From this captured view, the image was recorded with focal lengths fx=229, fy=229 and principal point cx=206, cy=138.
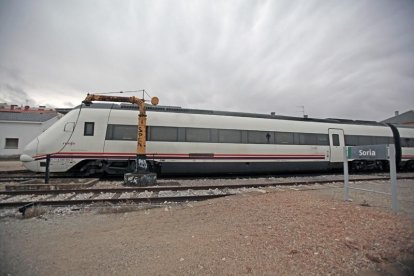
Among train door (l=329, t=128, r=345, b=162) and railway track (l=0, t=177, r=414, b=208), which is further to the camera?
train door (l=329, t=128, r=345, b=162)

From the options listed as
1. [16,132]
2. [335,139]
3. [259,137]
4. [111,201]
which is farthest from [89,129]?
[16,132]

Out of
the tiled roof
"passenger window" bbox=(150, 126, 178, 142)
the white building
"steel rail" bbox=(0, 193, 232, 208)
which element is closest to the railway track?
"steel rail" bbox=(0, 193, 232, 208)

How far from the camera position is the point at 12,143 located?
28391 mm

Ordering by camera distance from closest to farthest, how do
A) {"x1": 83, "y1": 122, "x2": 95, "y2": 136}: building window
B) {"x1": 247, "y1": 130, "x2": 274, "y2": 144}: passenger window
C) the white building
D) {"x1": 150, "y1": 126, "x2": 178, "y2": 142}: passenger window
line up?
{"x1": 83, "y1": 122, "x2": 95, "y2": 136}: building window < {"x1": 150, "y1": 126, "x2": 178, "y2": 142}: passenger window < {"x1": 247, "y1": 130, "x2": 274, "y2": 144}: passenger window < the white building

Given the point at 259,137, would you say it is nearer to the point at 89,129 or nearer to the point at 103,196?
the point at 103,196

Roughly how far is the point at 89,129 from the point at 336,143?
14.3 meters

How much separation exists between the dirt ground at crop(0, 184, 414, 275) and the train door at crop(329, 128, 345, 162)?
977 cm

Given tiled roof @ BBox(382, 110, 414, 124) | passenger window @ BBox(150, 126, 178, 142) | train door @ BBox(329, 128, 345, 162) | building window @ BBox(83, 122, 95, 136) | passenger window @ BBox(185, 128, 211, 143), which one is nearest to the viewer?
building window @ BBox(83, 122, 95, 136)

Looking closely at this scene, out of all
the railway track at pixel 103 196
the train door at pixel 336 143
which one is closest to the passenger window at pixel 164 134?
the railway track at pixel 103 196

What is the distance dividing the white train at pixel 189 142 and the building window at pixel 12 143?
23563mm

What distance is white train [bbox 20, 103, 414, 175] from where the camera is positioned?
10.4 metres

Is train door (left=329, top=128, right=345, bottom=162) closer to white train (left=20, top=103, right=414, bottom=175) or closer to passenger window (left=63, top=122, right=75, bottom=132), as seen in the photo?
white train (left=20, top=103, right=414, bottom=175)

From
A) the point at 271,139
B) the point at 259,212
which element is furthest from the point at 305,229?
the point at 271,139

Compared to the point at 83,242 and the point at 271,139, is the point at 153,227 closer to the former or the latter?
the point at 83,242
